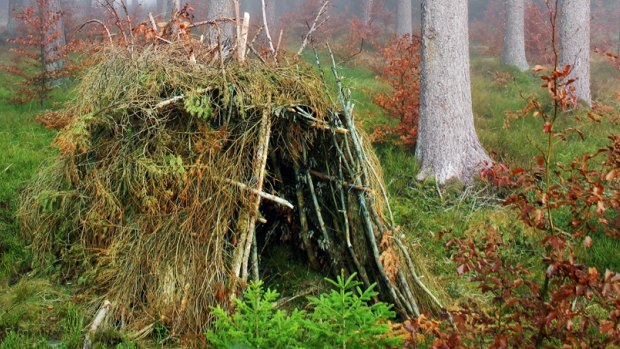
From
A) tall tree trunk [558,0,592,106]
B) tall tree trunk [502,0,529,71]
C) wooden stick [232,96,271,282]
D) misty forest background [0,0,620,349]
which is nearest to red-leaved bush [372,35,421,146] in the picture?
misty forest background [0,0,620,349]

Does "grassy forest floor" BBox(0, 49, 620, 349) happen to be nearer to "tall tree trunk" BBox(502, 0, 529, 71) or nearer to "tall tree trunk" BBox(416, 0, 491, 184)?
"tall tree trunk" BBox(416, 0, 491, 184)

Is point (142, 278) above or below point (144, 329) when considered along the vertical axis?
above

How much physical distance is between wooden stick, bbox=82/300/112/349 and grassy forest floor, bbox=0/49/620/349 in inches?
3.8

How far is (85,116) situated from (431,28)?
492 centimetres

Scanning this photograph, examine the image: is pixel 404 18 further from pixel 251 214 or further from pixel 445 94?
pixel 251 214

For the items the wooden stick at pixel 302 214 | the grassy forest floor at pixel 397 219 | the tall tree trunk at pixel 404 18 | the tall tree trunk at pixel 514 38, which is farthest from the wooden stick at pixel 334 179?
the tall tree trunk at pixel 404 18

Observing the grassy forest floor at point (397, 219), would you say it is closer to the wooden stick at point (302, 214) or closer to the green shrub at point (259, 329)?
the wooden stick at point (302, 214)

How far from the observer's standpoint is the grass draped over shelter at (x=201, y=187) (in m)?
4.72

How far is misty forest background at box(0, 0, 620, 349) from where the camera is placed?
304 centimetres

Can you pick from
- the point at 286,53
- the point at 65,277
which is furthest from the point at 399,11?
the point at 65,277

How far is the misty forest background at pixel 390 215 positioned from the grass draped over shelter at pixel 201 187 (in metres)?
0.03

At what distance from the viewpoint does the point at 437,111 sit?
27.1 feet

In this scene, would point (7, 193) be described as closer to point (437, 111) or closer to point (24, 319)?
point (24, 319)

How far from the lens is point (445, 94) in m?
8.23
